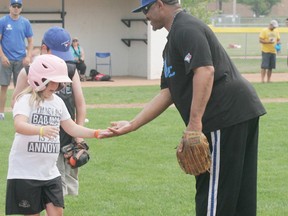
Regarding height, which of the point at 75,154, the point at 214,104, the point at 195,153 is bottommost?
the point at 75,154

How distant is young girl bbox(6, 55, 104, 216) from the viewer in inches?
214

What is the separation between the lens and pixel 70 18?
25.5 m

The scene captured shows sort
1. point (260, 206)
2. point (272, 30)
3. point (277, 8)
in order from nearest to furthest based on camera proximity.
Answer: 1. point (260, 206)
2. point (272, 30)
3. point (277, 8)

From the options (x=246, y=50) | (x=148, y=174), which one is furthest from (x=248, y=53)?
(x=148, y=174)

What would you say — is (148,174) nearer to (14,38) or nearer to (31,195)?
(31,195)

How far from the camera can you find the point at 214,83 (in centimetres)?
507

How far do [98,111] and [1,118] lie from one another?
7.40 feet

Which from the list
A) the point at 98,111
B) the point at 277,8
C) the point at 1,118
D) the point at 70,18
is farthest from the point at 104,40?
the point at 277,8

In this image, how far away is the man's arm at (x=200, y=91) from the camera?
4.86m

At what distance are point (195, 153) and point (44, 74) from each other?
1269mm

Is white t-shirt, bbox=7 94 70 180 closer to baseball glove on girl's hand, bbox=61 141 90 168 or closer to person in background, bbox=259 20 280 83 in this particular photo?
baseball glove on girl's hand, bbox=61 141 90 168

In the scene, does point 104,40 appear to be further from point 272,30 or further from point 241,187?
point 241,187

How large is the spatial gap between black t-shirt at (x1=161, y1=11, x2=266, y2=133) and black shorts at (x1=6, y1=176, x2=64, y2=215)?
1153 millimetres

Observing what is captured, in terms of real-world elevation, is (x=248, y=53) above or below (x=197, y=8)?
below
